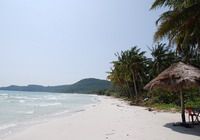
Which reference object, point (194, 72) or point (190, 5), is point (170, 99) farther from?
point (190, 5)

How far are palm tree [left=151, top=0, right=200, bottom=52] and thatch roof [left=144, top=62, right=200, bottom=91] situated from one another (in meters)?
0.88

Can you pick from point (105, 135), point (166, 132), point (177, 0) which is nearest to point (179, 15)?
point (177, 0)

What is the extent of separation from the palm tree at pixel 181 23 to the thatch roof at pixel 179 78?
880 mm

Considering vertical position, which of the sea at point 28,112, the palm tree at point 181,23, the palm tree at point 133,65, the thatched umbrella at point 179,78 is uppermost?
the palm tree at point 133,65

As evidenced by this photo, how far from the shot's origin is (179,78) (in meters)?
9.41

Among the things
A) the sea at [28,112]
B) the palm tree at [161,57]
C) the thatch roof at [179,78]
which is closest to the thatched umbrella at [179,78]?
the thatch roof at [179,78]

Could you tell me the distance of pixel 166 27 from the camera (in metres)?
8.25

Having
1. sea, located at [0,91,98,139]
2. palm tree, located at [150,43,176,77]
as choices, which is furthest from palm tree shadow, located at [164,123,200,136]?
palm tree, located at [150,43,176,77]

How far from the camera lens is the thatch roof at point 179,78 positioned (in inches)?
364

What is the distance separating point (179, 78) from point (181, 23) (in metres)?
2.22

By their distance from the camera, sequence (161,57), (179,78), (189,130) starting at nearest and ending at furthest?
(189,130) < (179,78) < (161,57)

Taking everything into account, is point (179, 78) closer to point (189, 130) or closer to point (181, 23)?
point (189, 130)

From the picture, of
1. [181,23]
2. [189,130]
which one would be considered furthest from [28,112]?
[181,23]

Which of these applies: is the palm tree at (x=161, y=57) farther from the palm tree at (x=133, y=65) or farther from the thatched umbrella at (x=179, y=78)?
the thatched umbrella at (x=179, y=78)
